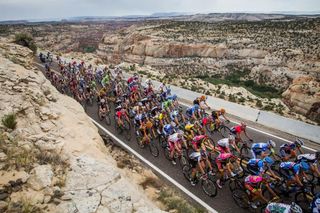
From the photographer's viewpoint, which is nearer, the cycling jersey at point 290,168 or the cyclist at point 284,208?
the cyclist at point 284,208

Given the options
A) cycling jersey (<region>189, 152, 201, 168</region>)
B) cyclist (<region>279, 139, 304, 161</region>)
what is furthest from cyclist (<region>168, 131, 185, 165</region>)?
cyclist (<region>279, 139, 304, 161</region>)

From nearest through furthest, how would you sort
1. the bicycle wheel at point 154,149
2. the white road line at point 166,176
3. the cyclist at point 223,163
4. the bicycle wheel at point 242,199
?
1. the bicycle wheel at point 242,199
2. the white road line at point 166,176
3. the cyclist at point 223,163
4. the bicycle wheel at point 154,149

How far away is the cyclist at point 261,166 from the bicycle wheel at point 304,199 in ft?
2.56

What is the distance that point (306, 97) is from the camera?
2044 cm

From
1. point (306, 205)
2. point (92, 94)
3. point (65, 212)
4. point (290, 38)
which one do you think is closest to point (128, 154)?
point (65, 212)

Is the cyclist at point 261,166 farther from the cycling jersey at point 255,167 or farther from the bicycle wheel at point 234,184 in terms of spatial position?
the bicycle wheel at point 234,184

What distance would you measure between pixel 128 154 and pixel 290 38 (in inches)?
1988

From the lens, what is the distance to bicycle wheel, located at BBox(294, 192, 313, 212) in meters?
7.46

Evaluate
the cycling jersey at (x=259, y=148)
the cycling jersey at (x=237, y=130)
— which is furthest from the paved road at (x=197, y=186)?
the cycling jersey at (x=237, y=130)

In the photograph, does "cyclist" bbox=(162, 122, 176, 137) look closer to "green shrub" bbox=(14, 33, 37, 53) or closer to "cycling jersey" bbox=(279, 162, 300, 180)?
"cycling jersey" bbox=(279, 162, 300, 180)

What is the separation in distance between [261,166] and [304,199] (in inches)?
60.4

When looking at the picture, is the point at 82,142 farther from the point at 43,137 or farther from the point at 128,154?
the point at 128,154

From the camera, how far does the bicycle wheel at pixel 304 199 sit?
746 cm

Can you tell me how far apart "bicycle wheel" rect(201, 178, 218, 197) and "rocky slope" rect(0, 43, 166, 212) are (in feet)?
7.41
